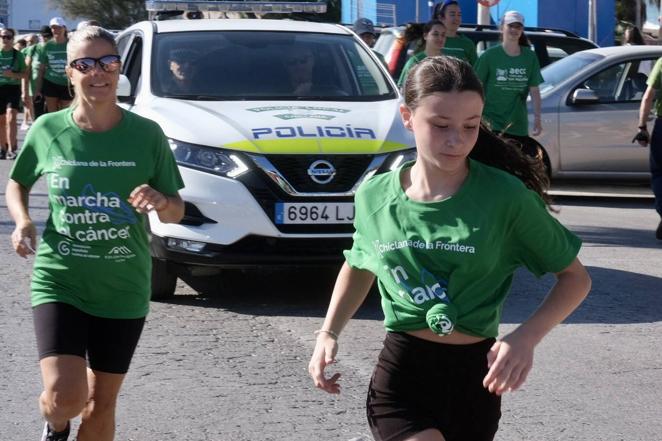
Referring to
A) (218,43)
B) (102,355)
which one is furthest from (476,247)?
(218,43)

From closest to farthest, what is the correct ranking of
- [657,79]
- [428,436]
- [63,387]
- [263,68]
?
[428,436] → [63,387] → [263,68] → [657,79]

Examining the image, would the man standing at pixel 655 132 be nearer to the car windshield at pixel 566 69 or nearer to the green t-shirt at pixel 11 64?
the car windshield at pixel 566 69

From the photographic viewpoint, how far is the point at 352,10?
102 feet

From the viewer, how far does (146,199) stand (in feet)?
13.8

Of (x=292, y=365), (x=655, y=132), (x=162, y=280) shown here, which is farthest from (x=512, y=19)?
(x=292, y=365)

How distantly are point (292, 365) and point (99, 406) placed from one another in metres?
2.30

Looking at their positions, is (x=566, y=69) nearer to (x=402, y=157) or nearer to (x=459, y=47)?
(x=459, y=47)

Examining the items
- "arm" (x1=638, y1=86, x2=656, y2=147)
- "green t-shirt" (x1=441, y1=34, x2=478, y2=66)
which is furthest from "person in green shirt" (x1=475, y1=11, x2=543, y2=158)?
"arm" (x1=638, y1=86, x2=656, y2=147)

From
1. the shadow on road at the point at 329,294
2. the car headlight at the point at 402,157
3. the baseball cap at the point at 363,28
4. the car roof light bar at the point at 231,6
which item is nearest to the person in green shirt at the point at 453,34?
the car roof light bar at the point at 231,6

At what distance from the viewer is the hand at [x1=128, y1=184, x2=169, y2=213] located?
13.9ft

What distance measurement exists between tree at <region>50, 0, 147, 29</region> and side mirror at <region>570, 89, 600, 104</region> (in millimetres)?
60339

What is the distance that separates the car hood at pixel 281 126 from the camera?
25.9 ft

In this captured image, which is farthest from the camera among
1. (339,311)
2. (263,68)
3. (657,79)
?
(657,79)

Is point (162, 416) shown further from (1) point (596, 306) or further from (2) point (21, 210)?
(1) point (596, 306)
